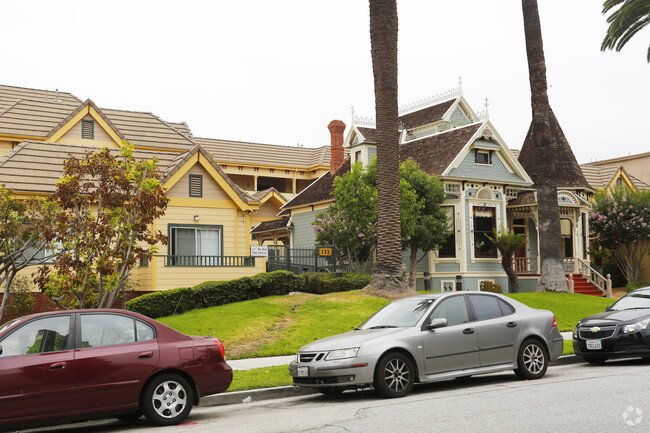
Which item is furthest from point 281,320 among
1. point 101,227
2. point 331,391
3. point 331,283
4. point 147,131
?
point 147,131

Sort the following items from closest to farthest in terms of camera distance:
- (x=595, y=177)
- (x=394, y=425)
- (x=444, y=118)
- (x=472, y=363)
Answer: (x=394, y=425), (x=472, y=363), (x=444, y=118), (x=595, y=177)

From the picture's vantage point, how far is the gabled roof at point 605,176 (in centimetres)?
4491

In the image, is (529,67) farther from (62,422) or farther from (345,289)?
(62,422)

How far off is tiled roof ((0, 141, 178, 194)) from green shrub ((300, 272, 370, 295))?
6534 millimetres

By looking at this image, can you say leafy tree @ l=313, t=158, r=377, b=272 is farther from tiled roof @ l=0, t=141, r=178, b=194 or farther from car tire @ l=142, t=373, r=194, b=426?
car tire @ l=142, t=373, r=194, b=426

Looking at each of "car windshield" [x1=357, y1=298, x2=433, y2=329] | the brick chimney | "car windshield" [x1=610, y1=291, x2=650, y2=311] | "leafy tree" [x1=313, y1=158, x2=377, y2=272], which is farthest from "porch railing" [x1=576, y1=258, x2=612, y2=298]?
"car windshield" [x1=357, y1=298, x2=433, y2=329]

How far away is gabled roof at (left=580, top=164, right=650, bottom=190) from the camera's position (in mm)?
44906

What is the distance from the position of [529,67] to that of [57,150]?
17514 mm

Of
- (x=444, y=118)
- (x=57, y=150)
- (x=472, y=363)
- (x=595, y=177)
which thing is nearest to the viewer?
A: (x=472, y=363)

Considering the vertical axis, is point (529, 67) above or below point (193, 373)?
above

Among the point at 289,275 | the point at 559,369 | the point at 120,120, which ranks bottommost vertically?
the point at 559,369

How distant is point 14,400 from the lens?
316 inches

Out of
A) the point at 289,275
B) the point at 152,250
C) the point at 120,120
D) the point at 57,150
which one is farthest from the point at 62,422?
the point at 120,120

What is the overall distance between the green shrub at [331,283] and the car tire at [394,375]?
41.3 feet
